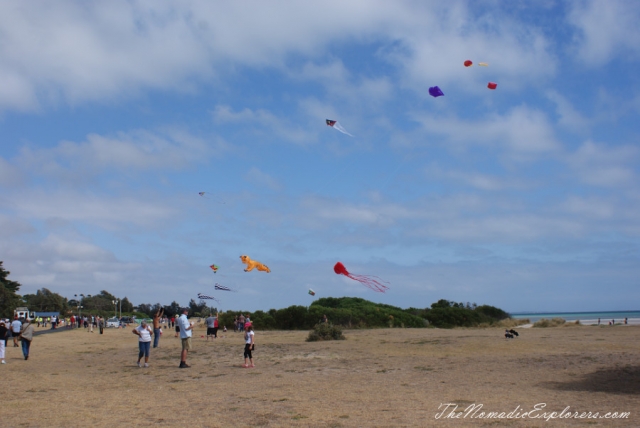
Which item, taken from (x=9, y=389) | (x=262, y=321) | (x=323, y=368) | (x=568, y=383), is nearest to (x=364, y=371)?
(x=323, y=368)

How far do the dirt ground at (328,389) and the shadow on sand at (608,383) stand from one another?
0.04 m

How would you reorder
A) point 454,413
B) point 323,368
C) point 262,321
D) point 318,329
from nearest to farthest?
point 454,413
point 323,368
point 318,329
point 262,321

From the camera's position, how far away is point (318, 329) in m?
28.4

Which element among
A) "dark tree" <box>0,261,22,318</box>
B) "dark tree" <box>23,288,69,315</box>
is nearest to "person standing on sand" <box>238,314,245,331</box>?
"dark tree" <box>0,261,22,318</box>

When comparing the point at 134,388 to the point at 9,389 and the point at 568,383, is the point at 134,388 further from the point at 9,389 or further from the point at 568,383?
the point at 568,383

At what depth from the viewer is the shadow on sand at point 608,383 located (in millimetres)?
10795

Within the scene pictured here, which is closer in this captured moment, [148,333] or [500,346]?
[148,333]

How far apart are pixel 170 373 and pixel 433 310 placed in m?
42.9

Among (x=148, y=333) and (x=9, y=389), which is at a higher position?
(x=148, y=333)

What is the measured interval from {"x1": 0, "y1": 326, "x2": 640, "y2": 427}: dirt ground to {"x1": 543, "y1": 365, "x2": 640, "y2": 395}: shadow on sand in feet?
0.12

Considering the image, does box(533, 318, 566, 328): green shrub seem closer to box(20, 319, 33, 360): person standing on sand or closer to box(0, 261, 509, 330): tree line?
box(0, 261, 509, 330): tree line

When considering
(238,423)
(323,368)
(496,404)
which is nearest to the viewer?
(238,423)

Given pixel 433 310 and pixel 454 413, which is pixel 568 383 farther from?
pixel 433 310

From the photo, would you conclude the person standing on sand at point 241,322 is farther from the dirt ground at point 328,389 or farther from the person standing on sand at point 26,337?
the person standing on sand at point 26,337
